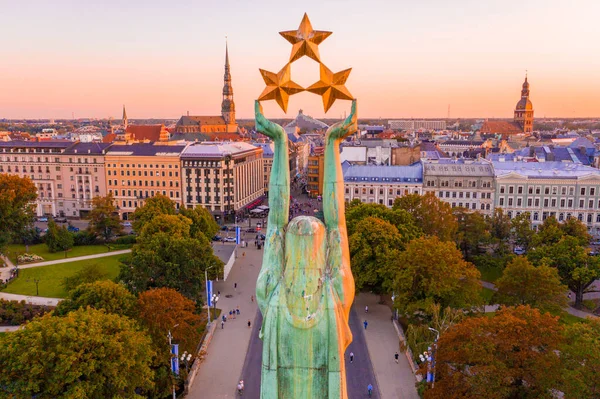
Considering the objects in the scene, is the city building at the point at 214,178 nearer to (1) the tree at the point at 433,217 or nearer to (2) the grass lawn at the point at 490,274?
(1) the tree at the point at 433,217

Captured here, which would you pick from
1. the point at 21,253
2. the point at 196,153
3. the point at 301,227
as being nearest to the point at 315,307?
the point at 301,227

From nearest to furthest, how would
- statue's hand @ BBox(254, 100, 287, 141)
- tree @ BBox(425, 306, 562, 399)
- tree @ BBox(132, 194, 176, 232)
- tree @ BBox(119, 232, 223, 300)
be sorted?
statue's hand @ BBox(254, 100, 287, 141) < tree @ BBox(425, 306, 562, 399) < tree @ BBox(119, 232, 223, 300) < tree @ BBox(132, 194, 176, 232)

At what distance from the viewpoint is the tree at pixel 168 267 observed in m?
49.6

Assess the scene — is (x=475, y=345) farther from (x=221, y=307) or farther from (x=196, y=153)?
(x=196, y=153)

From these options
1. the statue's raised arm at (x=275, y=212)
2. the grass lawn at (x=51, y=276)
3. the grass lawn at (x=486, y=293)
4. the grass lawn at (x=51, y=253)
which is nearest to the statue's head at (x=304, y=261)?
the statue's raised arm at (x=275, y=212)

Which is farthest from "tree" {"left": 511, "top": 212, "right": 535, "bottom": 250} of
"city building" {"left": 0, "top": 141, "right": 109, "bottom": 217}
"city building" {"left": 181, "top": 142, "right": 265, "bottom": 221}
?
"city building" {"left": 0, "top": 141, "right": 109, "bottom": 217}

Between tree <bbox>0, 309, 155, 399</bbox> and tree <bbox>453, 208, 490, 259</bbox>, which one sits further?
tree <bbox>453, 208, 490, 259</bbox>

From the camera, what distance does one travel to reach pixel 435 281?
46312 millimetres

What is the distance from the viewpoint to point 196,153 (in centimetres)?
10312

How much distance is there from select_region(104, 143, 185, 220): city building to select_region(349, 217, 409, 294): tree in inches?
2188

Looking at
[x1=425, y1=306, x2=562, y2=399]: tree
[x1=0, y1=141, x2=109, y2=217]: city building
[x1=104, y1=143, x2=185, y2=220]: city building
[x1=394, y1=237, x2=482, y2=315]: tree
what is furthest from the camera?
[x1=0, y1=141, x2=109, y2=217]: city building

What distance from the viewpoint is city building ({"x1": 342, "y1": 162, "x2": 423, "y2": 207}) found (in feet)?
304

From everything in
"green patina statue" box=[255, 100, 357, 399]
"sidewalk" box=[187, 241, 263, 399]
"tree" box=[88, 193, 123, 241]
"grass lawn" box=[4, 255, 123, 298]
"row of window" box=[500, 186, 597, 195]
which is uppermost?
"green patina statue" box=[255, 100, 357, 399]

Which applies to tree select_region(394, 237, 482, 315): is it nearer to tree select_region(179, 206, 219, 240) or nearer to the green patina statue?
the green patina statue
